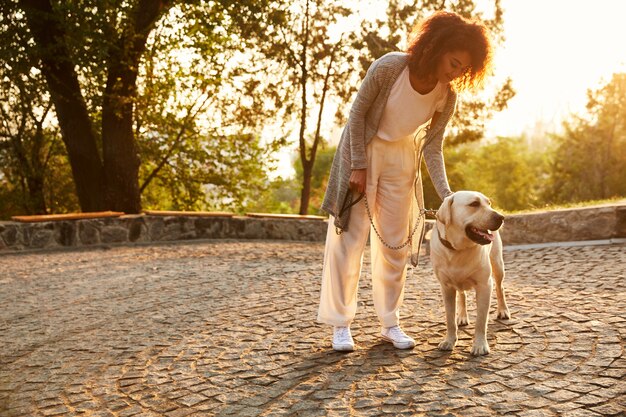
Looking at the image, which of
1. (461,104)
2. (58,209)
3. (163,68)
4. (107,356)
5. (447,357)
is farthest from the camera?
(461,104)

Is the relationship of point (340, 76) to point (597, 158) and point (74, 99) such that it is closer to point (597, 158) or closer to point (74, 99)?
point (74, 99)

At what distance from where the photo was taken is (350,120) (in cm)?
471

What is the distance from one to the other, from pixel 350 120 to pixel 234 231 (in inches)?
333

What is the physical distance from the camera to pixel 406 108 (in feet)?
15.1

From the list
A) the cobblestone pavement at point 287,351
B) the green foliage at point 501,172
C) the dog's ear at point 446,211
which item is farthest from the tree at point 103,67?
the green foliage at point 501,172

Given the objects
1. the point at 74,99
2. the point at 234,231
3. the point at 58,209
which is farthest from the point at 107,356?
the point at 58,209

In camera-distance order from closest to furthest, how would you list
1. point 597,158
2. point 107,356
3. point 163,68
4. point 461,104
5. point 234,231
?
point 107,356 → point 234,231 → point 163,68 → point 461,104 → point 597,158

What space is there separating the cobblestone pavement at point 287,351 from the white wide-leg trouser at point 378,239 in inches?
12.4

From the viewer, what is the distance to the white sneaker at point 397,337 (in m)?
4.78

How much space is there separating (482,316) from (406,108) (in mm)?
1439

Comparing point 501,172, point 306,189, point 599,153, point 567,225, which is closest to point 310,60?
point 306,189

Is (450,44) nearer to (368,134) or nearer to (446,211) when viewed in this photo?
(368,134)

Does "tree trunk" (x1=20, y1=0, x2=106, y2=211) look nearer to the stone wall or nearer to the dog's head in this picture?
the stone wall

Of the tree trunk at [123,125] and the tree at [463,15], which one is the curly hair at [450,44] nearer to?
the tree trunk at [123,125]
